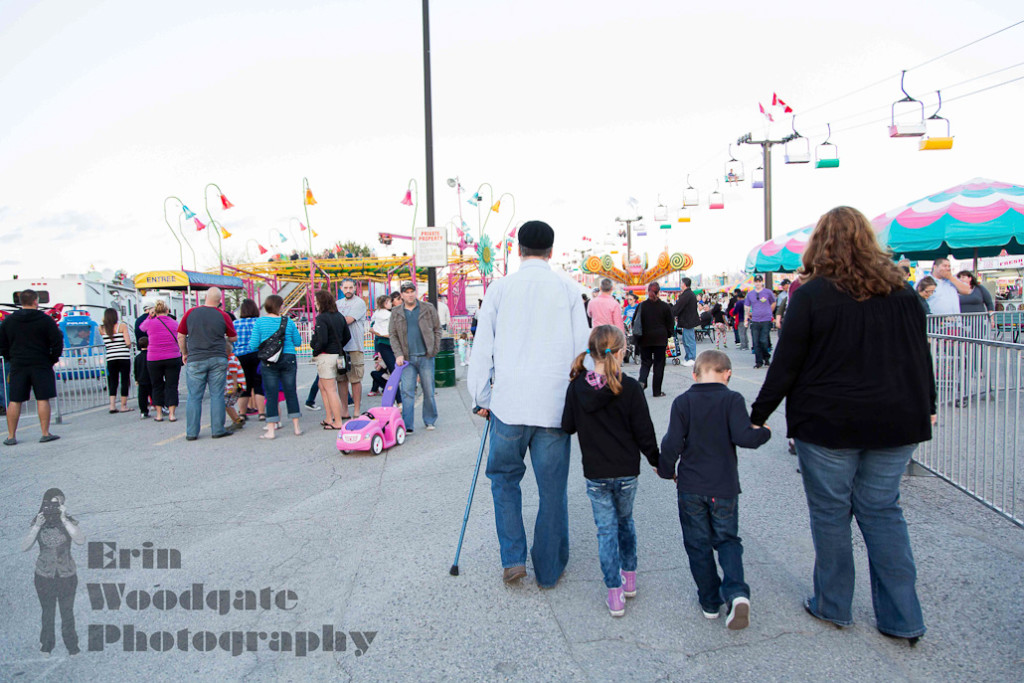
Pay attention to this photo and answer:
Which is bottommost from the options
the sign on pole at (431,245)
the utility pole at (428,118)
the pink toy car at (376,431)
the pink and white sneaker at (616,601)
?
the pink and white sneaker at (616,601)

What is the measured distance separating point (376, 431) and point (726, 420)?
450 cm

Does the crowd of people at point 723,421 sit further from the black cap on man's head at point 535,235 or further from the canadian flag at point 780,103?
the canadian flag at point 780,103

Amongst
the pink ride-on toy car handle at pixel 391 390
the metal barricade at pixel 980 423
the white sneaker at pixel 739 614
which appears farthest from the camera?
the pink ride-on toy car handle at pixel 391 390

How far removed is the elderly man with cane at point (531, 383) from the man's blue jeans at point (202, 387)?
18.6 feet

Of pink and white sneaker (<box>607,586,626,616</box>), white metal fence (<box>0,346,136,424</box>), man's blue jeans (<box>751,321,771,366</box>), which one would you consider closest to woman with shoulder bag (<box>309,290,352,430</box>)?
pink and white sneaker (<box>607,586,626,616</box>)

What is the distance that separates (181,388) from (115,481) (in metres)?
8.34

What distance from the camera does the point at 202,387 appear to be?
811cm

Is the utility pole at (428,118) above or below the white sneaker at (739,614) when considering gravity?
above

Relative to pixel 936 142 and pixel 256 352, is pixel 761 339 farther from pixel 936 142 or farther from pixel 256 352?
pixel 256 352

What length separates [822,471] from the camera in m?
2.87

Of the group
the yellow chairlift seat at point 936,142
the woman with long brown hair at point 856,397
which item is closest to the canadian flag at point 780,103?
the yellow chairlift seat at point 936,142

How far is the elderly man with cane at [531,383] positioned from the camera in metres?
3.40

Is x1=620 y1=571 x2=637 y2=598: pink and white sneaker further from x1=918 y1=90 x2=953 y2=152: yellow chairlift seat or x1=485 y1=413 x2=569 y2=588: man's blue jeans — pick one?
x1=918 y1=90 x2=953 y2=152: yellow chairlift seat
